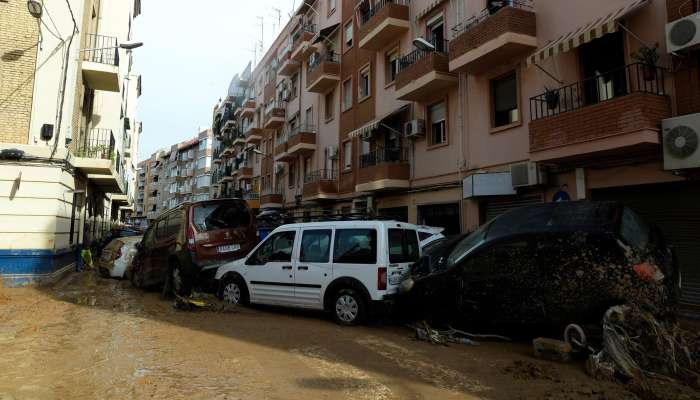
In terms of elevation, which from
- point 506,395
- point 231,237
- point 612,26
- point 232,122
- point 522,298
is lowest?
point 506,395

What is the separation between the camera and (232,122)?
A: 5209 centimetres

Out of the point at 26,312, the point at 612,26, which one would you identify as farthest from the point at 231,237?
the point at 612,26

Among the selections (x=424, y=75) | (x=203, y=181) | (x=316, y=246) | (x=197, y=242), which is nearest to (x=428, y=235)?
(x=316, y=246)

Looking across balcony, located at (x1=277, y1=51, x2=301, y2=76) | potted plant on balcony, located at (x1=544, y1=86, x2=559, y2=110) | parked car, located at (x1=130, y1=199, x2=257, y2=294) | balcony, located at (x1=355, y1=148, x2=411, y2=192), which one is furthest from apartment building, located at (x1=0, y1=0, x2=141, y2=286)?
balcony, located at (x1=277, y1=51, x2=301, y2=76)

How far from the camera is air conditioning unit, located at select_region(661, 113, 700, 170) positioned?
7695 mm

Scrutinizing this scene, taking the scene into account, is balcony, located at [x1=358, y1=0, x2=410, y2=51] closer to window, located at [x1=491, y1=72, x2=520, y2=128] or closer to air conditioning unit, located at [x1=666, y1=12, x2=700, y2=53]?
window, located at [x1=491, y1=72, x2=520, y2=128]

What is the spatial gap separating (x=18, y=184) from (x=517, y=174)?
1228cm

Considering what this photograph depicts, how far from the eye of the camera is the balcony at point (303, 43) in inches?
1066

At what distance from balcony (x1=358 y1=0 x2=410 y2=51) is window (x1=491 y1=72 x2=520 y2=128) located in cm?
563

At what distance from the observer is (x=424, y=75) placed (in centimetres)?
1430

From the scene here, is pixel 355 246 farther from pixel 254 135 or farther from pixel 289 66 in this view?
pixel 254 135

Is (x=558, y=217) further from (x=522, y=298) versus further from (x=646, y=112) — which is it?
(x=646, y=112)

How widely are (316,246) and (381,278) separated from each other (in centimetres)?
146

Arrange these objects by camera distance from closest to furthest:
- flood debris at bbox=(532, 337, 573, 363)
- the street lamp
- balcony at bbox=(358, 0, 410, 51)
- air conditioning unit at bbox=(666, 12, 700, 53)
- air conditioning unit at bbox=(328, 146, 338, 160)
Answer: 1. flood debris at bbox=(532, 337, 573, 363)
2. air conditioning unit at bbox=(666, 12, 700, 53)
3. the street lamp
4. balcony at bbox=(358, 0, 410, 51)
5. air conditioning unit at bbox=(328, 146, 338, 160)
